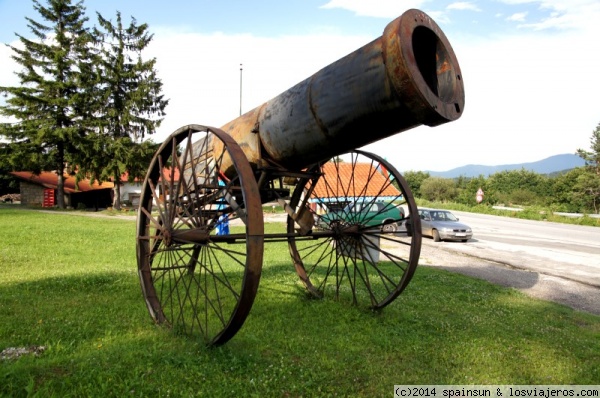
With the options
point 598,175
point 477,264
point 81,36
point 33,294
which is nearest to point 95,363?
point 33,294

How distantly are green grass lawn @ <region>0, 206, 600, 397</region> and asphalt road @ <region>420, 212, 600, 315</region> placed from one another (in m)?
1.49

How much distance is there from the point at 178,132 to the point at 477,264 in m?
9.76

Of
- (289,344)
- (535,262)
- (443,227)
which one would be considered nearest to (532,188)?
(443,227)

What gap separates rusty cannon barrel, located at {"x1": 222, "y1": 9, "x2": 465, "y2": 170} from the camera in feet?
10.3

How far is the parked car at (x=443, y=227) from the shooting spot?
1741cm

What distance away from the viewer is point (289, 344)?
181 inches

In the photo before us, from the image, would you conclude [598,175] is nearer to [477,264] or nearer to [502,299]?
[477,264]

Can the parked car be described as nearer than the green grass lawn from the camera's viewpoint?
No

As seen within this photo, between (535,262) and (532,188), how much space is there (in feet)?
186

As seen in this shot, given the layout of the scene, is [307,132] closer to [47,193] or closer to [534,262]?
[534,262]

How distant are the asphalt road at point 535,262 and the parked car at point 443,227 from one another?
1.20ft

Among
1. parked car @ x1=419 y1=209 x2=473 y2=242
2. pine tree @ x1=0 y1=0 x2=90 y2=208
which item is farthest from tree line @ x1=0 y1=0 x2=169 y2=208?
parked car @ x1=419 y1=209 x2=473 y2=242

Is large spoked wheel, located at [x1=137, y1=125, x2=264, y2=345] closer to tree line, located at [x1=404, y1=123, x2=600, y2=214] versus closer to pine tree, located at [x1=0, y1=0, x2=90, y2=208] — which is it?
pine tree, located at [x1=0, y1=0, x2=90, y2=208]

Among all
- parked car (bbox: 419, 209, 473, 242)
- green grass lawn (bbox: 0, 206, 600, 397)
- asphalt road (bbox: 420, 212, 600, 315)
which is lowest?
asphalt road (bbox: 420, 212, 600, 315)
